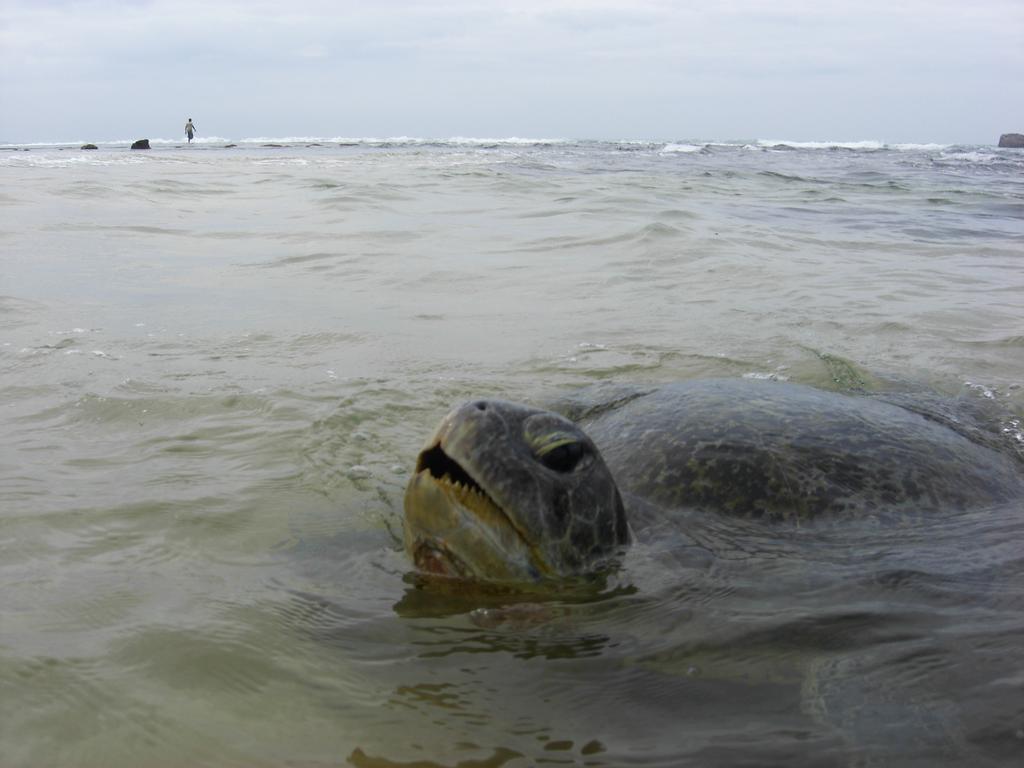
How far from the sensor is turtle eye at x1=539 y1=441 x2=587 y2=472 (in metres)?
2.43

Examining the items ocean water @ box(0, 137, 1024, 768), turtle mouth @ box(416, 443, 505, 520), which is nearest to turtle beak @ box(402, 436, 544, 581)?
turtle mouth @ box(416, 443, 505, 520)

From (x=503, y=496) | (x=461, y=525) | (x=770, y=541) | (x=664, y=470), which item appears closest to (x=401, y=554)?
(x=461, y=525)

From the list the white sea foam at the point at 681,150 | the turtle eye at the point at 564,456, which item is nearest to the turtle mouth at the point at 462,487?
the turtle eye at the point at 564,456

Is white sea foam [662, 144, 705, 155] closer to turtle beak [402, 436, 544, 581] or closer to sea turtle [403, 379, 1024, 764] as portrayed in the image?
sea turtle [403, 379, 1024, 764]

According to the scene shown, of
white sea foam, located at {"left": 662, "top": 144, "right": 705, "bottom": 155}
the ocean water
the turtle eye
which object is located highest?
white sea foam, located at {"left": 662, "top": 144, "right": 705, "bottom": 155}

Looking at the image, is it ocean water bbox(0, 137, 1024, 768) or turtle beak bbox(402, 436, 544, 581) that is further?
turtle beak bbox(402, 436, 544, 581)

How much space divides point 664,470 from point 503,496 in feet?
3.13

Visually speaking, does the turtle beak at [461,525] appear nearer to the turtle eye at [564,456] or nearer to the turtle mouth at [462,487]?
the turtle mouth at [462,487]

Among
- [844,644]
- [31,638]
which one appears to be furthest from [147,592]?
[844,644]

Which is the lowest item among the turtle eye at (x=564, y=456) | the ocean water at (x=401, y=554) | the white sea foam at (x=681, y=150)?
the ocean water at (x=401, y=554)

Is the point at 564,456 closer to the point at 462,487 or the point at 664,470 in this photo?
the point at 462,487

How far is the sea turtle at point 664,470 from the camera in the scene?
238 cm

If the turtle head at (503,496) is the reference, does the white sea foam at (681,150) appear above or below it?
above

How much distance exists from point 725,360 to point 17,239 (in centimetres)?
648
